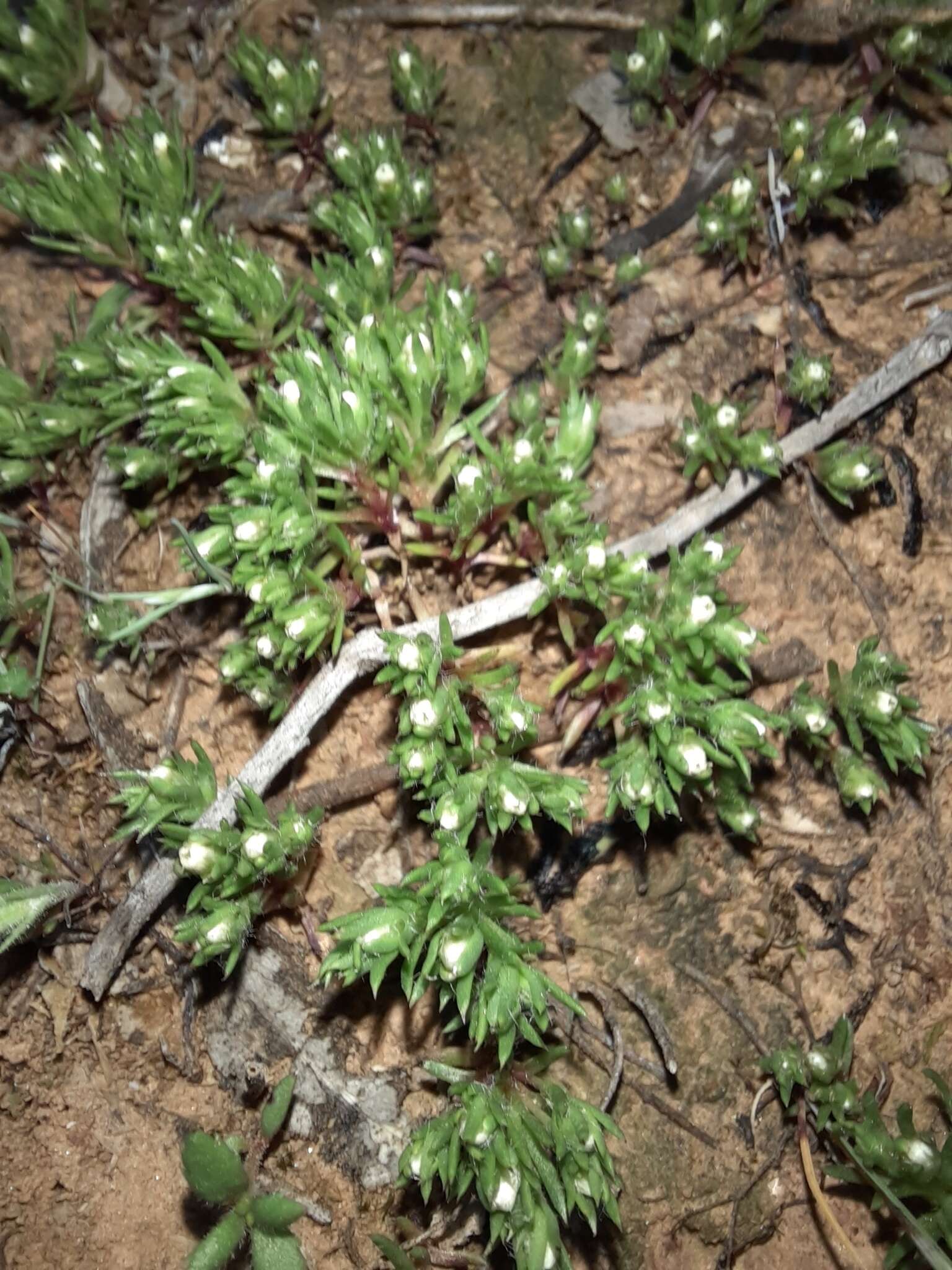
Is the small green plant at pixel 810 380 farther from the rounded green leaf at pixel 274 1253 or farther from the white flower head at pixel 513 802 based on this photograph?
the rounded green leaf at pixel 274 1253

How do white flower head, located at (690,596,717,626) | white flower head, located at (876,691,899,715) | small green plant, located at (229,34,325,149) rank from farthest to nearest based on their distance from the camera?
small green plant, located at (229,34,325,149) → white flower head, located at (876,691,899,715) → white flower head, located at (690,596,717,626)

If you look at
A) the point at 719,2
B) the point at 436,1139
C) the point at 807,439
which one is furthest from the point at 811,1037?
the point at 719,2

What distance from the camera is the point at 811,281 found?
358cm

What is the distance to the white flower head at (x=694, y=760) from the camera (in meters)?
2.84

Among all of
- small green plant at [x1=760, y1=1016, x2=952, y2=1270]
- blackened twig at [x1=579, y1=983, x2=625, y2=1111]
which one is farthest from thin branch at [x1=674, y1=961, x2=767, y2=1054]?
blackened twig at [x1=579, y1=983, x2=625, y2=1111]

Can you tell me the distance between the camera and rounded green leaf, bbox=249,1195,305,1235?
2.90 meters

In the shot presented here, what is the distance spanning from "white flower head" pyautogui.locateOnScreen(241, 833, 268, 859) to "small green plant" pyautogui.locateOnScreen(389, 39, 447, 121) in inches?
112

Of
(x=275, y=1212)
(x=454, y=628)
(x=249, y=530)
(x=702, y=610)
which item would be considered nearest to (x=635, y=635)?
(x=702, y=610)

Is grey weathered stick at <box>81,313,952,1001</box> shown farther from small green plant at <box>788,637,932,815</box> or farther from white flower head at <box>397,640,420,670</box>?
small green plant at <box>788,637,932,815</box>

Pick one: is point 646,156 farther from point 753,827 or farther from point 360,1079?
point 360,1079

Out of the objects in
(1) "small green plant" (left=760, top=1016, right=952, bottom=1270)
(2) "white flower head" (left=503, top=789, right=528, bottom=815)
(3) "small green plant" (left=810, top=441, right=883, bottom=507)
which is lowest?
(1) "small green plant" (left=760, top=1016, right=952, bottom=1270)

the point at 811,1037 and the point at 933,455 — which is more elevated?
the point at 933,455

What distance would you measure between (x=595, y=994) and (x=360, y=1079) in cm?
82

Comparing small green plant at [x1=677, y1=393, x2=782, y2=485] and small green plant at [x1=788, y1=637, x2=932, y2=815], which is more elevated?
small green plant at [x1=677, y1=393, x2=782, y2=485]
